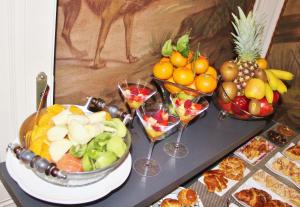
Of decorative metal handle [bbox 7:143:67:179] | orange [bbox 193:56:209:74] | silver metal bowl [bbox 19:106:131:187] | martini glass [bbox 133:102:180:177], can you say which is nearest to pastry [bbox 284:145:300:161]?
orange [bbox 193:56:209:74]

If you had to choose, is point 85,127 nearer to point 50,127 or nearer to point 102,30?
point 50,127

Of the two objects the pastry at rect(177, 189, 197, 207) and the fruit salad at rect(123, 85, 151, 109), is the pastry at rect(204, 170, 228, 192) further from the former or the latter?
the fruit salad at rect(123, 85, 151, 109)

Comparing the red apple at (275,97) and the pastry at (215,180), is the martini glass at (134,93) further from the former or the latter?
the red apple at (275,97)

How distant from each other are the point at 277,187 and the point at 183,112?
67 centimetres

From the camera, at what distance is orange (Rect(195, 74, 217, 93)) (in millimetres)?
1251

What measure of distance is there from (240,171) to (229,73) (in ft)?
1.47

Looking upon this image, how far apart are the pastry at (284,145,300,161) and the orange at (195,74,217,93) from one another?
0.69 meters

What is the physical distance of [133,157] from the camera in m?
1.19

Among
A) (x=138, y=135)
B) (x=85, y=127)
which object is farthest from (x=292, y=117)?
(x=85, y=127)

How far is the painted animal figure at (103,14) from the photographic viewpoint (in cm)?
99

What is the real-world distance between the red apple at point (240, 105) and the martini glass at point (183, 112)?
22 centimetres

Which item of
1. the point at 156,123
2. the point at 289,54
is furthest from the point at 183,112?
the point at 289,54

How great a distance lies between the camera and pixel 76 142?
2.88 feet

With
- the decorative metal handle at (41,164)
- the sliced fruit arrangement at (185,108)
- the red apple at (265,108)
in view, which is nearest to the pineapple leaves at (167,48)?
the sliced fruit arrangement at (185,108)
